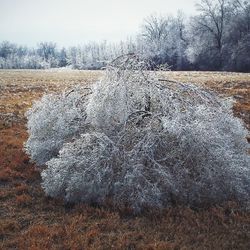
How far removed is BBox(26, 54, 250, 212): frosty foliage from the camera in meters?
9.11

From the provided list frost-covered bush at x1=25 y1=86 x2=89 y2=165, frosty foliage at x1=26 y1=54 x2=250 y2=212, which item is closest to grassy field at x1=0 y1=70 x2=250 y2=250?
frosty foliage at x1=26 y1=54 x2=250 y2=212

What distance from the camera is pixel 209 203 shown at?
9.21 m

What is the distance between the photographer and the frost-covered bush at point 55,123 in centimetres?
1141

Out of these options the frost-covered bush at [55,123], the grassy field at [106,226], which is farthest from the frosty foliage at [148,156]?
the frost-covered bush at [55,123]

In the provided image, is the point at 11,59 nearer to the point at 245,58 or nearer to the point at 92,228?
the point at 245,58

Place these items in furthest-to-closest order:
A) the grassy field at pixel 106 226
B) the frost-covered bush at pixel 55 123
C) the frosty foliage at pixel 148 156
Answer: the frost-covered bush at pixel 55 123
the frosty foliage at pixel 148 156
the grassy field at pixel 106 226

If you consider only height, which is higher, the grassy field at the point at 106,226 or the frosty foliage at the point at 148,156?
the frosty foliage at the point at 148,156

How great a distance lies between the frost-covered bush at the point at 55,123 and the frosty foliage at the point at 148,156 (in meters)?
0.70

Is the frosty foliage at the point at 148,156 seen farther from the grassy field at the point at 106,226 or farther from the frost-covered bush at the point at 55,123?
the frost-covered bush at the point at 55,123

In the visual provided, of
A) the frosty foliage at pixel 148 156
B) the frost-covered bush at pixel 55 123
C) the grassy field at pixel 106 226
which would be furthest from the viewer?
the frost-covered bush at pixel 55 123

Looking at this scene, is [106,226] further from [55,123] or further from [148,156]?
[55,123]

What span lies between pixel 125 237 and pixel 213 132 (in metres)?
3.20

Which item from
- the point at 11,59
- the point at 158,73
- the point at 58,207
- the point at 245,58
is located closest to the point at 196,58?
the point at 245,58

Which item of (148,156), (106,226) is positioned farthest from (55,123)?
(106,226)
